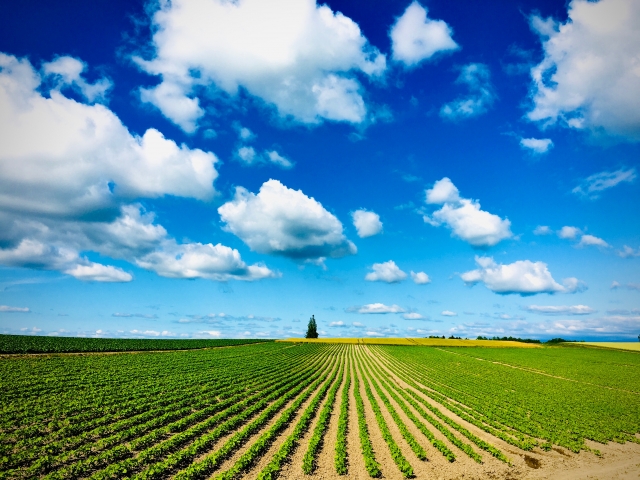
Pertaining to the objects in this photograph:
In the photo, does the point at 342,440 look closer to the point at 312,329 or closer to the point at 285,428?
the point at 285,428

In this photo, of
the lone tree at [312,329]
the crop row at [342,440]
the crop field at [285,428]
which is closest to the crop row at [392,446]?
the crop field at [285,428]

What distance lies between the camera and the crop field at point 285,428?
45.4 feet

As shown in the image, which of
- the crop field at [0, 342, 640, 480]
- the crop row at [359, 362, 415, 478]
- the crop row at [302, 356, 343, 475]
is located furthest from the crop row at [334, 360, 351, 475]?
the crop row at [359, 362, 415, 478]

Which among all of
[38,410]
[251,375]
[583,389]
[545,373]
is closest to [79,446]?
[38,410]

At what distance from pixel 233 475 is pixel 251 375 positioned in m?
25.0

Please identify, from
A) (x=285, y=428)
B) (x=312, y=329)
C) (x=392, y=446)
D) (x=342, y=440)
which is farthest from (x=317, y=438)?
(x=312, y=329)

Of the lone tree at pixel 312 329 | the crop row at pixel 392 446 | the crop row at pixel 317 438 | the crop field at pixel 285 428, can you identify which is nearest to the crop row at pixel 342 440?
the crop field at pixel 285 428

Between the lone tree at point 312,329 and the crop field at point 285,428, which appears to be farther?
the lone tree at point 312,329

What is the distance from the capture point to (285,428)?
63.1ft

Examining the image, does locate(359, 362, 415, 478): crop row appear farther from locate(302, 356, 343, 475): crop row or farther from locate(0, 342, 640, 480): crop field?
locate(302, 356, 343, 475): crop row

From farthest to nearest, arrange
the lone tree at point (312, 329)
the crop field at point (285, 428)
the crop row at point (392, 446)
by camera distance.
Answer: the lone tree at point (312, 329) < the crop row at point (392, 446) < the crop field at point (285, 428)

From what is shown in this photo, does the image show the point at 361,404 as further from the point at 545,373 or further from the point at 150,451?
the point at 545,373

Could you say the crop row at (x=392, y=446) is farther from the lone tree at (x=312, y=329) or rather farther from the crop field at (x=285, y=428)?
the lone tree at (x=312, y=329)

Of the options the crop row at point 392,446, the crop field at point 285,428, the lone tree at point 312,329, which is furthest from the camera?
the lone tree at point 312,329
